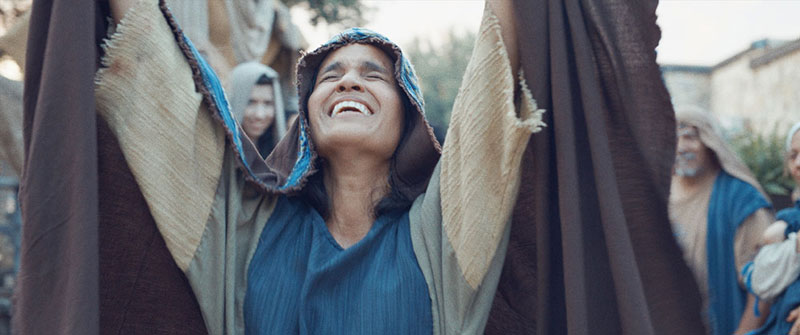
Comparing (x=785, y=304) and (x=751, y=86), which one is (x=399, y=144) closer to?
(x=785, y=304)

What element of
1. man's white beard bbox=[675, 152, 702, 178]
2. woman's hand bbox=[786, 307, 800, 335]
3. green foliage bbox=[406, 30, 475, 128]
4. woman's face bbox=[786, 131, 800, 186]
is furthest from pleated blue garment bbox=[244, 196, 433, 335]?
green foliage bbox=[406, 30, 475, 128]

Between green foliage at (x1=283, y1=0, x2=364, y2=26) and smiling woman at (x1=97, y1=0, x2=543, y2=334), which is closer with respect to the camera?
smiling woman at (x1=97, y1=0, x2=543, y2=334)

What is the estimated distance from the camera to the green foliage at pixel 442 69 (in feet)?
81.1

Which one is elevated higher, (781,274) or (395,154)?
(395,154)

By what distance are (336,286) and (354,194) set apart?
0.34 meters

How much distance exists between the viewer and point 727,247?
4.30 m

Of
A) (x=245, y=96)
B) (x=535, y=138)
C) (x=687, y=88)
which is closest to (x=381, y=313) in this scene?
(x=535, y=138)

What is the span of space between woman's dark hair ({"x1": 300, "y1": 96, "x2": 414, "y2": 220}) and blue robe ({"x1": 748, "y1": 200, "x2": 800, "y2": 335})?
7.37 feet

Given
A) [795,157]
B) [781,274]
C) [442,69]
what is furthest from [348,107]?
[442,69]

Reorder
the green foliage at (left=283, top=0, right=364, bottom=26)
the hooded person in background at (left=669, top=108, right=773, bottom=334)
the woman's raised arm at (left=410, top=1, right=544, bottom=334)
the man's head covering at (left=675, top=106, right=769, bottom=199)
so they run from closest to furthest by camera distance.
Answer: the woman's raised arm at (left=410, top=1, right=544, bottom=334), the hooded person in background at (left=669, top=108, right=773, bottom=334), the man's head covering at (left=675, top=106, right=769, bottom=199), the green foliage at (left=283, top=0, right=364, bottom=26)

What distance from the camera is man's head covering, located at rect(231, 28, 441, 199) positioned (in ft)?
7.27

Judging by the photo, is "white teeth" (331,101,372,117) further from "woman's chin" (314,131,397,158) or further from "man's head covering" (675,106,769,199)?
"man's head covering" (675,106,769,199)

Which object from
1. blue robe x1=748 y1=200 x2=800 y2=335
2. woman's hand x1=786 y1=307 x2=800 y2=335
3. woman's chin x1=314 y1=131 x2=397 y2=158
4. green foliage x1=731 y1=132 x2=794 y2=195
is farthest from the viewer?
green foliage x1=731 y1=132 x2=794 y2=195

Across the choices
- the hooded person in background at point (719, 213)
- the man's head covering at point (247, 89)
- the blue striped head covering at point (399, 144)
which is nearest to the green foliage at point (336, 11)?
the man's head covering at point (247, 89)
